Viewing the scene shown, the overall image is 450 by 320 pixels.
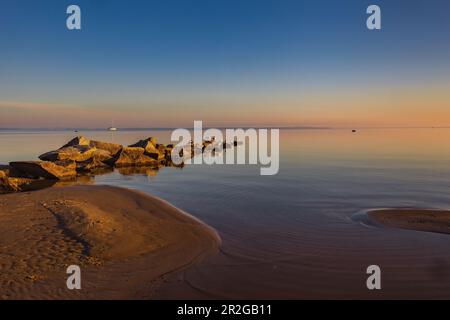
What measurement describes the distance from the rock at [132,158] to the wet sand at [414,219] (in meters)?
23.5

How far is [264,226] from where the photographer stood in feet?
38.9

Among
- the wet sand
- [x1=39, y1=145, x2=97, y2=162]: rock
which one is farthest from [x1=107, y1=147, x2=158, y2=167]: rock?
the wet sand

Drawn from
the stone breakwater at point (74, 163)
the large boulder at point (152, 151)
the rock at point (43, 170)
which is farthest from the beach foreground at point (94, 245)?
the large boulder at point (152, 151)

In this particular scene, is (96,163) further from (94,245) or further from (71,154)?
(94,245)

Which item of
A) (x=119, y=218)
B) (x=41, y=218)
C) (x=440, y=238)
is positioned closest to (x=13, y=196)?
(x=41, y=218)

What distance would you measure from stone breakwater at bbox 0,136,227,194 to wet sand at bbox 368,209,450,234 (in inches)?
755

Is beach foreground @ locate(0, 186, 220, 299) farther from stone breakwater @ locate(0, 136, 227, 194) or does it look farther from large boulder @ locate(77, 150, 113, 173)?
large boulder @ locate(77, 150, 113, 173)

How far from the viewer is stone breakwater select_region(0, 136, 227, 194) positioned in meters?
20.0

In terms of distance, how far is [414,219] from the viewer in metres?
12.4

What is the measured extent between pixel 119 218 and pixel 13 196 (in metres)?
6.89

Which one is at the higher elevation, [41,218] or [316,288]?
[41,218]
